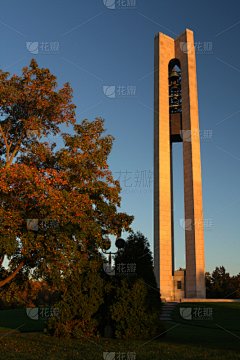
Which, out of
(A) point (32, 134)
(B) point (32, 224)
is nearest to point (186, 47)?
(A) point (32, 134)

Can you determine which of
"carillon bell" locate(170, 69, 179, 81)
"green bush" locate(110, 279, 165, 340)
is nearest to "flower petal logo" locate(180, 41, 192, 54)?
"carillon bell" locate(170, 69, 179, 81)

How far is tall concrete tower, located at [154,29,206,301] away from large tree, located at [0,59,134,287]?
20.6 m

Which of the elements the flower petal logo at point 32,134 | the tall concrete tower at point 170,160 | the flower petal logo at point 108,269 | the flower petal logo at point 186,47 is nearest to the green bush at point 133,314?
the flower petal logo at point 108,269

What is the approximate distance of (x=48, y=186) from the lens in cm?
1195

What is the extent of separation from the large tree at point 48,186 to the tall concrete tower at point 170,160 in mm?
20587

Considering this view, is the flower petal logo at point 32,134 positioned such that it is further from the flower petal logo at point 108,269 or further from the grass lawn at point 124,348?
the grass lawn at point 124,348

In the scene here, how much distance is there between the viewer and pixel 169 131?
38125mm

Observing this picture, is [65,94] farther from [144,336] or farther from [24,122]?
[144,336]

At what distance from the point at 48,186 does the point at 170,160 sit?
28.0 metres

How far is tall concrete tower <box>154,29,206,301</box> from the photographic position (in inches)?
1302

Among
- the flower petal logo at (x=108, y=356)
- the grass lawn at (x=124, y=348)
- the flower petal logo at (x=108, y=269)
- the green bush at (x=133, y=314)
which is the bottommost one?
the grass lawn at (x=124, y=348)

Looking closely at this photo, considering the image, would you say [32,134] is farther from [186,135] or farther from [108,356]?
[186,135]

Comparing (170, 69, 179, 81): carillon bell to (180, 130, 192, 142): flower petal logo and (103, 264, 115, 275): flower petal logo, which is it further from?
(103, 264, 115, 275): flower petal logo

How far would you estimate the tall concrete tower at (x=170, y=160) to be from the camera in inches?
1302
